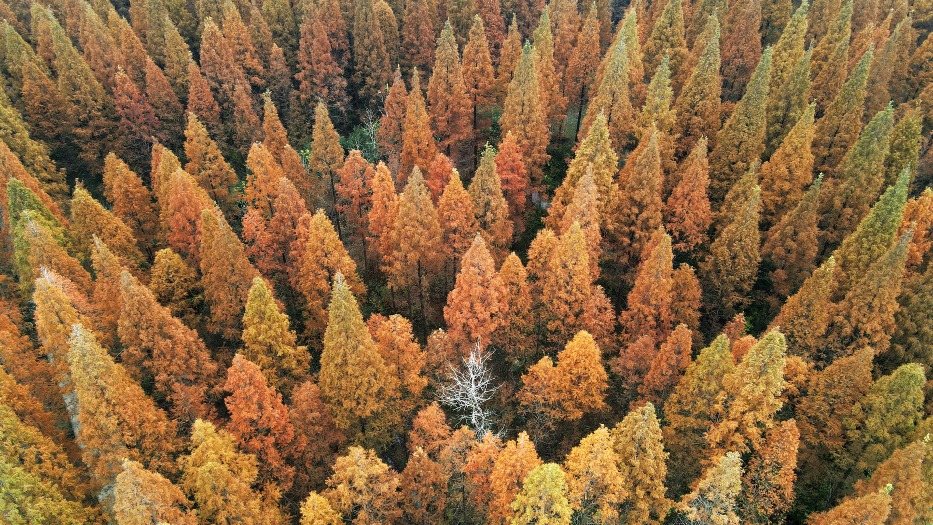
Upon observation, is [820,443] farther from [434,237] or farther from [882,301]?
[434,237]

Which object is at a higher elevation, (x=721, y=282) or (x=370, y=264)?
(x=370, y=264)

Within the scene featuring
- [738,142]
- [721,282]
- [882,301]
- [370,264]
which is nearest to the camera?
[882,301]

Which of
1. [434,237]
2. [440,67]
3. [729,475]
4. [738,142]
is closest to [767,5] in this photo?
[738,142]

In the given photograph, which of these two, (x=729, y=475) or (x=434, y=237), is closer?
(x=729, y=475)

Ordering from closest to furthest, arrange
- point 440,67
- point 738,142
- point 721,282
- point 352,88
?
point 721,282 → point 738,142 → point 440,67 → point 352,88

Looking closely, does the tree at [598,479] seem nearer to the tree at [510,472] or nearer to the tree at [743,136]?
the tree at [510,472]

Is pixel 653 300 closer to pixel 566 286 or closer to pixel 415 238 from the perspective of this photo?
pixel 566 286

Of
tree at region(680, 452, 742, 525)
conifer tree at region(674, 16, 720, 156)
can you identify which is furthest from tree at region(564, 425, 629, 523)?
conifer tree at region(674, 16, 720, 156)

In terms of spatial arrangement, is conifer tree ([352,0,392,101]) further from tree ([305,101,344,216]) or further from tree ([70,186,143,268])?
tree ([70,186,143,268])
